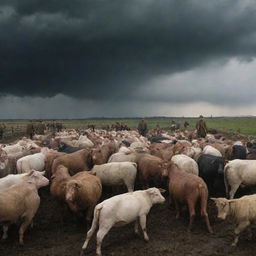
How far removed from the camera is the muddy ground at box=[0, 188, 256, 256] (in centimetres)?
788

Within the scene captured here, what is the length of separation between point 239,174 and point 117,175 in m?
3.76

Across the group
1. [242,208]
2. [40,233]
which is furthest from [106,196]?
[242,208]

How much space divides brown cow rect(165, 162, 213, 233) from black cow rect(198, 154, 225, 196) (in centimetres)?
202

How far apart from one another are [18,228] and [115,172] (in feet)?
11.3

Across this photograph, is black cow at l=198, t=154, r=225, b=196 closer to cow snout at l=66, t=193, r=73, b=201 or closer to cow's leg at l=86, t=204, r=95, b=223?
cow's leg at l=86, t=204, r=95, b=223

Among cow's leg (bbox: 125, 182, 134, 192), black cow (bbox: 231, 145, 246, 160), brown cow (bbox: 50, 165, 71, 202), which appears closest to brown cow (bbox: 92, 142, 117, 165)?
cow's leg (bbox: 125, 182, 134, 192)

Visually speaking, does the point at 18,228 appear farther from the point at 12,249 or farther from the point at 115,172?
the point at 115,172

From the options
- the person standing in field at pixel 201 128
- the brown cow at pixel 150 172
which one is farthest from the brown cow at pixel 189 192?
the person standing in field at pixel 201 128

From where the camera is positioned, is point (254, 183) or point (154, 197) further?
point (254, 183)

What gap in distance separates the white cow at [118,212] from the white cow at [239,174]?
3.40 meters

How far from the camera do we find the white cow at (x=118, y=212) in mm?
7742

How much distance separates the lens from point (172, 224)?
9.45 metres

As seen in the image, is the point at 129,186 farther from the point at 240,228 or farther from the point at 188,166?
the point at 240,228

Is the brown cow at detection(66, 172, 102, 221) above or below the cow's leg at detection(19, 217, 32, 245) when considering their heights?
above
